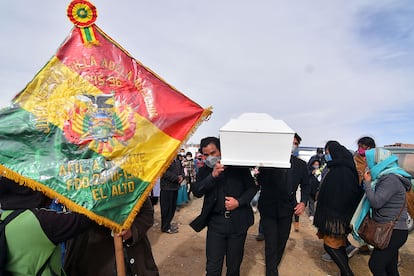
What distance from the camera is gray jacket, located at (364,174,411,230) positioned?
252 cm

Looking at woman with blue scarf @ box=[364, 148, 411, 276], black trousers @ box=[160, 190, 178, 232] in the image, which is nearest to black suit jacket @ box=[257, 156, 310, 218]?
woman with blue scarf @ box=[364, 148, 411, 276]

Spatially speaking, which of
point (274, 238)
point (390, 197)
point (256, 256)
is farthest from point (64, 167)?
point (256, 256)

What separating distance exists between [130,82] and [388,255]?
9.74 ft

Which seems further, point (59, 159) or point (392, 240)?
point (392, 240)

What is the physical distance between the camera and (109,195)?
1.58m

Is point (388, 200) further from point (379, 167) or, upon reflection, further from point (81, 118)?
point (81, 118)

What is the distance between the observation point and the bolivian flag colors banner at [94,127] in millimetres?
1489

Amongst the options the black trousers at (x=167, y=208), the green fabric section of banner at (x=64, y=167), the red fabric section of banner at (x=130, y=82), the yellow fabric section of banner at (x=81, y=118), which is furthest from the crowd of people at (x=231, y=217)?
the black trousers at (x=167, y=208)

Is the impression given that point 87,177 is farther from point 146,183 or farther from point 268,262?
point 268,262

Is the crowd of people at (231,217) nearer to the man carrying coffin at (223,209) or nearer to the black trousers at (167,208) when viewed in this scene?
the man carrying coffin at (223,209)

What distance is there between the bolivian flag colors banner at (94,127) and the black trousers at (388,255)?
2.35 meters

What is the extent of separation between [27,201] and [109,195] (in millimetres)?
447

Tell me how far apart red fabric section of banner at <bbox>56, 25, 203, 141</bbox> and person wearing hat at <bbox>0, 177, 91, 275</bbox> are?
30.4 inches

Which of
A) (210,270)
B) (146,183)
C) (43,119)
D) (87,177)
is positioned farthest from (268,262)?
(43,119)
